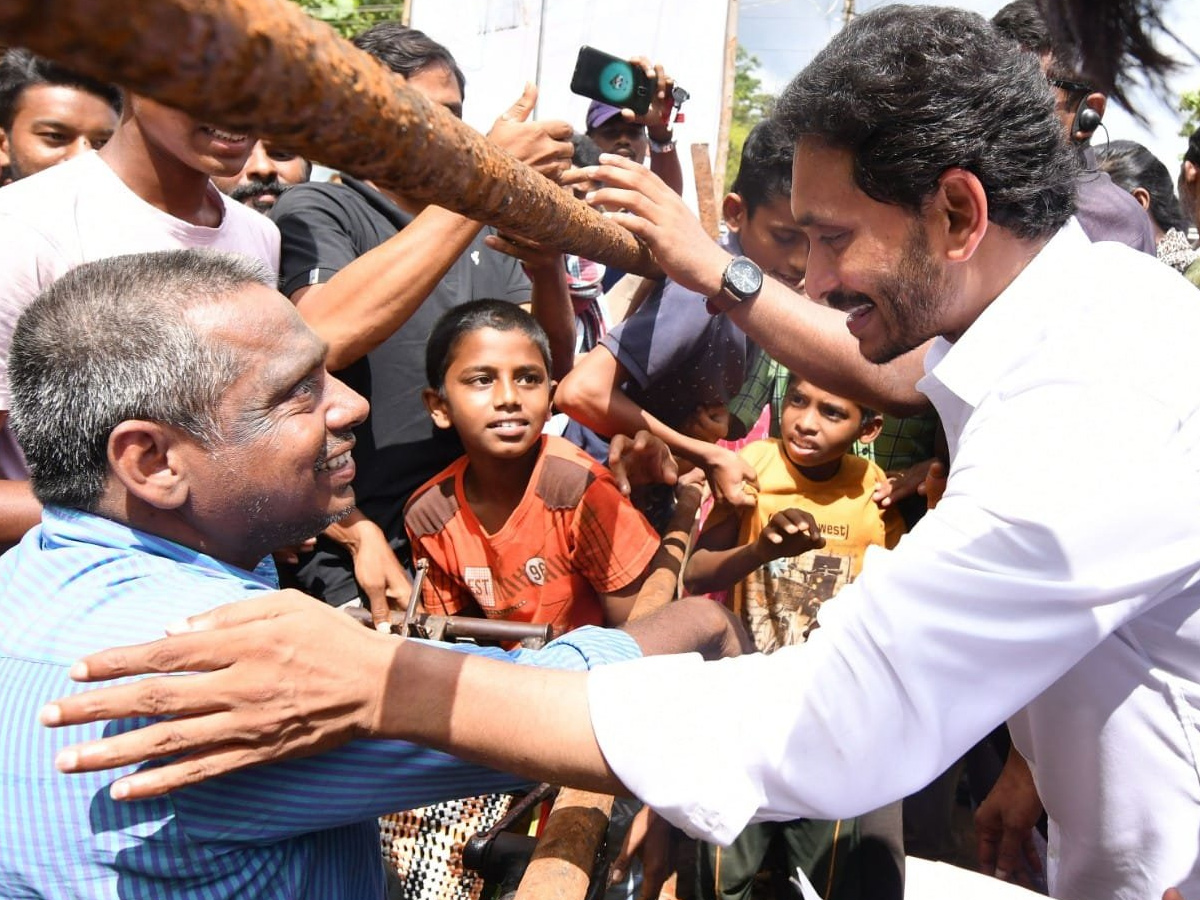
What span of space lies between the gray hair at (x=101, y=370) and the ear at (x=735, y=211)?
6.94 feet

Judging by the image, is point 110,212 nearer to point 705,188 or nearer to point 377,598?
point 377,598

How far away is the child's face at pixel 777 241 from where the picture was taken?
10.3 feet

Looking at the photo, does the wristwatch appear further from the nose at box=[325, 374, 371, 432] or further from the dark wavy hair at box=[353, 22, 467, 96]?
the dark wavy hair at box=[353, 22, 467, 96]

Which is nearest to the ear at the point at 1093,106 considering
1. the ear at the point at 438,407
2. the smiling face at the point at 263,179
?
the ear at the point at 438,407

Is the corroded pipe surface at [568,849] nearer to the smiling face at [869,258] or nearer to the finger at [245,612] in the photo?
the finger at [245,612]

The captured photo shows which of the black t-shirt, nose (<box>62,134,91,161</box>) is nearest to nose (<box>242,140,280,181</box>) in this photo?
nose (<box>62,134,91,161</box>)

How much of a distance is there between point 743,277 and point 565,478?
803 mm

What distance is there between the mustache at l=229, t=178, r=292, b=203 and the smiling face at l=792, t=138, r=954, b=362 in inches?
126

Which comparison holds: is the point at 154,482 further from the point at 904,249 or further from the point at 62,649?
the point at 904,249

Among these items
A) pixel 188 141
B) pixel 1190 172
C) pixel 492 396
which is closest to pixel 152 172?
pixel 188 141

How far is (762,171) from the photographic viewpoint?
10.2 feet

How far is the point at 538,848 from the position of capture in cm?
150

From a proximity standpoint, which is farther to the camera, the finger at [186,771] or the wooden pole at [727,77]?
the wooden pole at [727,77]

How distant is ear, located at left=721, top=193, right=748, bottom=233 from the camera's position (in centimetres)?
330
